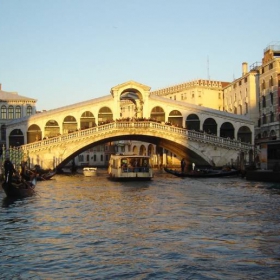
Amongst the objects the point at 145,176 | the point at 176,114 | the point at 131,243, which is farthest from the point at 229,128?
the point at 131,243

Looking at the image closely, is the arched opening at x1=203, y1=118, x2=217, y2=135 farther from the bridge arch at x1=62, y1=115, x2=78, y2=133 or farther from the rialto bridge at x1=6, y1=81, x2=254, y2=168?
the bridge arch at x1=62, y1=115, x2=78, y2=133

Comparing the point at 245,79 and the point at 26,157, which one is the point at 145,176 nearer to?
the point at 26,157

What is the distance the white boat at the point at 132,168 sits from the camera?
2475 cm

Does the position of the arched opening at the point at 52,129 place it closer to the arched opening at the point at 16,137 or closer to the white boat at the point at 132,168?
the arched opening at the point at 16,137

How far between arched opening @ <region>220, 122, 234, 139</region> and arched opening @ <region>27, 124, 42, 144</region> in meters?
13.1

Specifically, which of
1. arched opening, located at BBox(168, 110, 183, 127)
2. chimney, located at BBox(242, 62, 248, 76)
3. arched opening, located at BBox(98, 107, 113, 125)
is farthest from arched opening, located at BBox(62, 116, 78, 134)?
chimney, located at BBox(242, 62, 248, 76)

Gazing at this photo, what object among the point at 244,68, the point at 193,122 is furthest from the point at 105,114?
the point at 244,68

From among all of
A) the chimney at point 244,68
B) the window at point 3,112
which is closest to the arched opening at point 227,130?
the chimney at point 244,68

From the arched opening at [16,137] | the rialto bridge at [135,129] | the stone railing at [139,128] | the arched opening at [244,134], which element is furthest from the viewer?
the arched opening at [244,134]

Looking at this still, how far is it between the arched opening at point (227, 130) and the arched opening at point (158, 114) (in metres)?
4.43

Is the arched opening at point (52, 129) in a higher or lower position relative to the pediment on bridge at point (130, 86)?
lower

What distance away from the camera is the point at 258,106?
131ft

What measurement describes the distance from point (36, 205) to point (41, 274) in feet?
25.5

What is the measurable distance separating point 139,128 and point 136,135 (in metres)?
1.05
